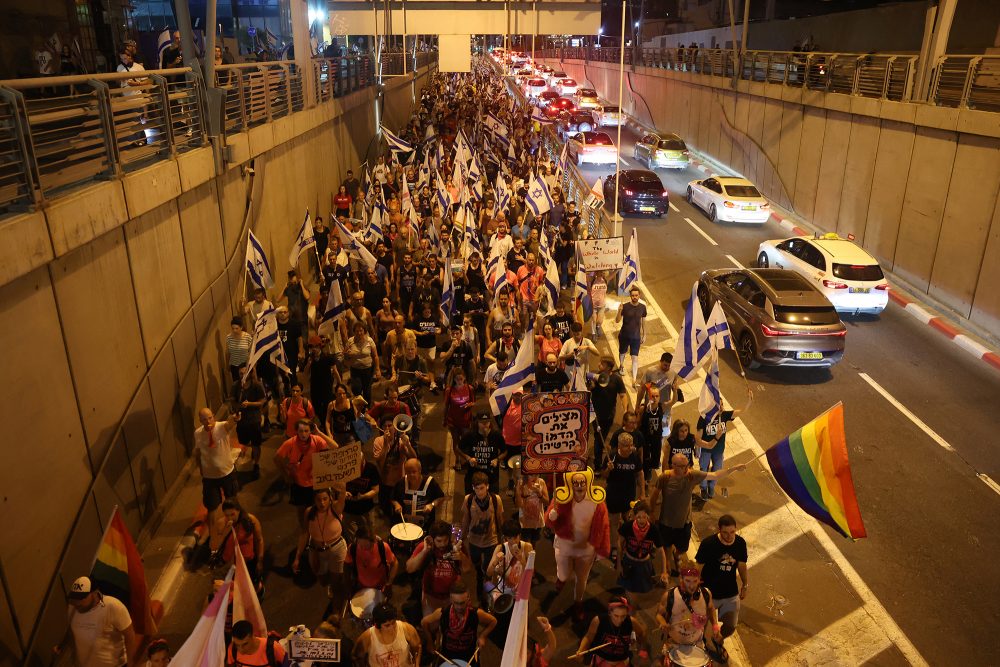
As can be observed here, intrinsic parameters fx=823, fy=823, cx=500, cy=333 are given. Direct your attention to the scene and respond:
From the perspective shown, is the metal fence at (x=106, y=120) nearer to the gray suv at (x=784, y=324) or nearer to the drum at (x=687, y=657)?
the drum at (x=687, y=657)

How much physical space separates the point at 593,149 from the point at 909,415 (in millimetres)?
24853

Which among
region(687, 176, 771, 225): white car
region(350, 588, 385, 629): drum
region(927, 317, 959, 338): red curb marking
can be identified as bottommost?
region(927, 317, 959, 338): red curb marking

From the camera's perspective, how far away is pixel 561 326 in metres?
12.6

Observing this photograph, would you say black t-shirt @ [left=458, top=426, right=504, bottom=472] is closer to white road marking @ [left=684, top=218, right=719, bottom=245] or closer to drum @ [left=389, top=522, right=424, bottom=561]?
drum @ [left=389, top=522, right=424, bottom=561]

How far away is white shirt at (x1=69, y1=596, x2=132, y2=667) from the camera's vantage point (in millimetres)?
6305

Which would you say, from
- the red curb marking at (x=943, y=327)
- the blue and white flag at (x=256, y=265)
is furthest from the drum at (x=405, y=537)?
the red curb marking at (x=943, y=327)

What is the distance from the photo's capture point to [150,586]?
8555 millimetres

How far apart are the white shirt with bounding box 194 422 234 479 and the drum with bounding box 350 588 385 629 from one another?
2.83 m

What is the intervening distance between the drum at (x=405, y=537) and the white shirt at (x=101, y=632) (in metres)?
2.52

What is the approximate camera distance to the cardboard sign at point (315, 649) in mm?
5863

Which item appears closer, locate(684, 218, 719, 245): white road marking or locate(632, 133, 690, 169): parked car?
locate(684, 218, 719, 245): white road marking

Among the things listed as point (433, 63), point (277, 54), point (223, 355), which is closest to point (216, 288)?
point (223, 355)

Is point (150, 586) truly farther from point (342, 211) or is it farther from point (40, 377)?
point (342, 211)

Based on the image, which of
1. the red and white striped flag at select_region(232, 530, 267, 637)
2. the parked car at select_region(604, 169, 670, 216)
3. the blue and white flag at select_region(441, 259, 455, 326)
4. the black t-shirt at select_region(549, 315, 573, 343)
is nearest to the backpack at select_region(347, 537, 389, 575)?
the red and white striped flag at select_region(232, 530, 267, 637)
